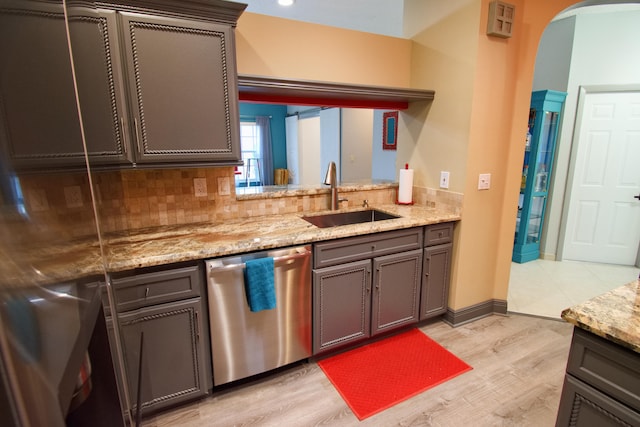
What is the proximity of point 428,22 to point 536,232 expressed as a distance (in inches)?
117

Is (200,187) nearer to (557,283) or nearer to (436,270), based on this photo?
(436,270)

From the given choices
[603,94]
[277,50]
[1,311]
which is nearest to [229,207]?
[277,50]

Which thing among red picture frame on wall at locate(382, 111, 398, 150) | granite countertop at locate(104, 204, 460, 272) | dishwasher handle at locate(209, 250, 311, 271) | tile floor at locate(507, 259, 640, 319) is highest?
red picture frame on wall at locate(382, 111, 398, 150)

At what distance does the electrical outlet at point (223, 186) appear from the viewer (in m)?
2.29

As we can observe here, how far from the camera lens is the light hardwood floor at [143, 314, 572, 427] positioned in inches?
70.4

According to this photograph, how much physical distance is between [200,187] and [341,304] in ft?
4.08

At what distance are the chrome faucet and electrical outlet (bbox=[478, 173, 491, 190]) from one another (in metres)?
1.11

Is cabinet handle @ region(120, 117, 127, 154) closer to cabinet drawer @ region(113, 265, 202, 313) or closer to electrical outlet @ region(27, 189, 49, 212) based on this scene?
cabinet drawer @ region(113, 265, 202, 313)

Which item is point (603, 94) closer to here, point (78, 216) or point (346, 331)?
point (346, 331)

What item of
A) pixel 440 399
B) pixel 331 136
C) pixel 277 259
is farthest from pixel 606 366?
pixel 331 136

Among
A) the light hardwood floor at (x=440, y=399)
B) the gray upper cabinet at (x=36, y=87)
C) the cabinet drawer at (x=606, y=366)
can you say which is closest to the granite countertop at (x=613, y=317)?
the cabinet drawer at (x=606, y=366)

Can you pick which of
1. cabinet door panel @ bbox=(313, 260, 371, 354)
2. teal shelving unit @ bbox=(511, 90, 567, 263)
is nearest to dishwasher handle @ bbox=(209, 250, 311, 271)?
cabinet door panel @ bbox=(313, 260, 371, 354)

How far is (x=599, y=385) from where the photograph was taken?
105 centimetres

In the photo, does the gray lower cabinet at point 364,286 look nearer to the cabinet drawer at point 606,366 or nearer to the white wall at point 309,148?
the cabinet drawer at point 606,366
